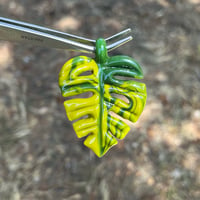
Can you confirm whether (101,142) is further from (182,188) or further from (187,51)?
(187,51)

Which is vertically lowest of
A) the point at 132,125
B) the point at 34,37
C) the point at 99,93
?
the point at 132,125

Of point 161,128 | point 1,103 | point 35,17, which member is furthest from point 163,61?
point 1,103

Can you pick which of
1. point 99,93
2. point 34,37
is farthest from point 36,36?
point 99,93

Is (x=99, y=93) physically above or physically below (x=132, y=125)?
above

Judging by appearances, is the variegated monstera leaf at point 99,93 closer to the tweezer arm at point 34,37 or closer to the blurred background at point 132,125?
the tweezer arm at point 34,37

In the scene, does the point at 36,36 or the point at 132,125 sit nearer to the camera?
the point at 36,36

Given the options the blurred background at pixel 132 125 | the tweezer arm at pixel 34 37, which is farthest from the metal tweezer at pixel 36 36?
the blurred background at pixel 132 125

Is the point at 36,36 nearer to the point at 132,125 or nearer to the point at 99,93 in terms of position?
the point at 99,93

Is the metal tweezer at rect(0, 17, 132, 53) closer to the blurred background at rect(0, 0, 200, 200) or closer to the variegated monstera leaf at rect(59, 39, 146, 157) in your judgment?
the variegated monstera leaf at rect(59, 39, 146, 157)
